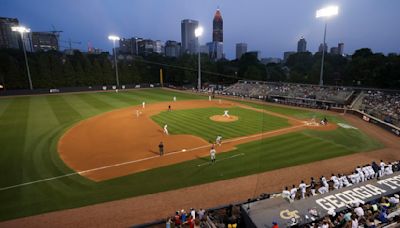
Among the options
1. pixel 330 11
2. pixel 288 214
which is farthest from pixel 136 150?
pixel 330 11

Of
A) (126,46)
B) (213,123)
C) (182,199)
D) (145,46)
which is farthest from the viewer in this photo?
(126,46)

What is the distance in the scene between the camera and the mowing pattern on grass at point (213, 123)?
2683 centimetres

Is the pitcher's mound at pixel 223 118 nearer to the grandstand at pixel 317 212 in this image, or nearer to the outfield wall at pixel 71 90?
the grandstand at pixel 317 212

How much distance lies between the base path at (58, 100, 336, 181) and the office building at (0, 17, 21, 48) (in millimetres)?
99309

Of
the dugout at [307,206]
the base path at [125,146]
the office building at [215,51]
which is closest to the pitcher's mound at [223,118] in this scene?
the base path at [125,146]

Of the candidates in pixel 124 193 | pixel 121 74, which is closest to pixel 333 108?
pixel 124 193

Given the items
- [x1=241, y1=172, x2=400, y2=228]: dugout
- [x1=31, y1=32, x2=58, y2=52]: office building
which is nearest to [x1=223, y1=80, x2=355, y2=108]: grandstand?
[x1=241, y1=172, x2=400, y2=228]: dugout

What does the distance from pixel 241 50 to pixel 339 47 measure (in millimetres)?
77952

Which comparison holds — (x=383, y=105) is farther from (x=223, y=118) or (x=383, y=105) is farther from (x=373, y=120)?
(x=223, y=118)

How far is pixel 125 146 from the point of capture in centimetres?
2267

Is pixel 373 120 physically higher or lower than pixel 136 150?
lower

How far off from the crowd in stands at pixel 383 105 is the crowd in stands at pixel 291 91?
3747 millimetres

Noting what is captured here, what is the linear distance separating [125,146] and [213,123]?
1178 cm

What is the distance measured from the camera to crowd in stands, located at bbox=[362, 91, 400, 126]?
31.0 m
